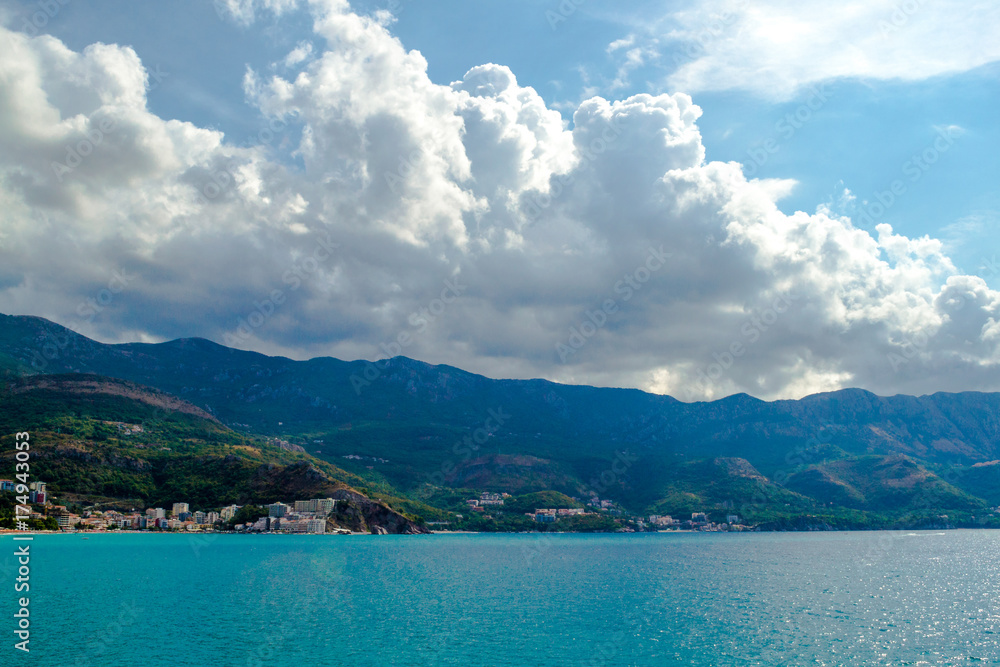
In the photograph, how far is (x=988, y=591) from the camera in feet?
272

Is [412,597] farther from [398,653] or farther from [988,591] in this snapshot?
[988,591]

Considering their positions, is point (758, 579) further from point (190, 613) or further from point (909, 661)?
point (190, 613)

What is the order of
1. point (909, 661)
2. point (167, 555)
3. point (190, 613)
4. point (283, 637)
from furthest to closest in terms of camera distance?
point (167, 555), point (190, 613), point (283, 637), point (909, 661)

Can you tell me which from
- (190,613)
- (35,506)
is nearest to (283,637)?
(190,613)

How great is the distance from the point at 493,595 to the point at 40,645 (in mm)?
48663

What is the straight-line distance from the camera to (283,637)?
175 feet

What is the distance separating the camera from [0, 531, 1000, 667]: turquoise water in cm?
4844

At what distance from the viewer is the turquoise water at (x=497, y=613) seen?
4844cm

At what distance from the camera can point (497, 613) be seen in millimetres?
66875

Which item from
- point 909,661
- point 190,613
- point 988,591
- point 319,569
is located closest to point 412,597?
point 190,613

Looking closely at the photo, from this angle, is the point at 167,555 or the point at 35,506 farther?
the point at 35,506

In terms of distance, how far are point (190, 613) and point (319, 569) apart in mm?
48228

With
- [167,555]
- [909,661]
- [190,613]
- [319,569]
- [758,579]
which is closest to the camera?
[909,661]

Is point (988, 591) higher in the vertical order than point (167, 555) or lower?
higher
